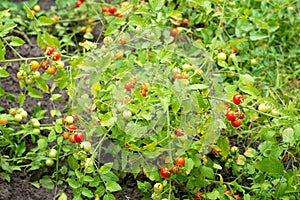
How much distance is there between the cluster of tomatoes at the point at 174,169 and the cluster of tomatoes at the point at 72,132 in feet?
1.12

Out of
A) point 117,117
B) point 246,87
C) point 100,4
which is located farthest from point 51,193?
point 100,4

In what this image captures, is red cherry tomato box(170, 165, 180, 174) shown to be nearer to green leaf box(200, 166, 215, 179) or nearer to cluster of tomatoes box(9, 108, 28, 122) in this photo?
green leaf box(200, 166, 215, 179)

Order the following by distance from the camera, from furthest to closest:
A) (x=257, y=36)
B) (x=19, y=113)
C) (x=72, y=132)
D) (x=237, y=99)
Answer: (x=257, y=36), (x=19, y=113), (x=72, y=132), (x=237, y=99)

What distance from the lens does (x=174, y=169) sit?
6.97ft

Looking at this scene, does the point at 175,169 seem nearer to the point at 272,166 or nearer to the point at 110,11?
the point at 272,166

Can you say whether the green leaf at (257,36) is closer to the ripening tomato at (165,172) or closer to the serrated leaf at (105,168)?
the ripening tomato at (165,172)

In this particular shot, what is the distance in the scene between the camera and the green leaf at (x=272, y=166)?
210cm

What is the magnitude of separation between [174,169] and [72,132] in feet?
1.49

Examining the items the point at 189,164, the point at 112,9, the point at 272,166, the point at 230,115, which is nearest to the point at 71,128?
the point at 189,164

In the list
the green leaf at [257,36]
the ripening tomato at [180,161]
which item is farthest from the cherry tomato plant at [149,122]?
the green leaf at [257,36]

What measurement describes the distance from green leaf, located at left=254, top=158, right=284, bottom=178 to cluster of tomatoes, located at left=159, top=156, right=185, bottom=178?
0.93 ft

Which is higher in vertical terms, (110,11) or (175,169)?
(110,11)

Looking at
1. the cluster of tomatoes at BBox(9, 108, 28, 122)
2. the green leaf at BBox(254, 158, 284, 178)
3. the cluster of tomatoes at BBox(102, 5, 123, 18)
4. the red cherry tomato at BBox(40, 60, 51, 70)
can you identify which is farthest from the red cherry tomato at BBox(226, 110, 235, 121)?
the cluster of tomatoes at BBox(102, 5, 123, 18)

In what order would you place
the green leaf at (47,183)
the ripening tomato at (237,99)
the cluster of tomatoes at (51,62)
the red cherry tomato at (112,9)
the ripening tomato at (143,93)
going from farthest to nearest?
the red cherry tomato at (112,9) → the green leaf at (47,183) → the cluster of tomatoes at (51,62) → the ripening tomato at (143,93) → the ripening tomato at (237,99)
